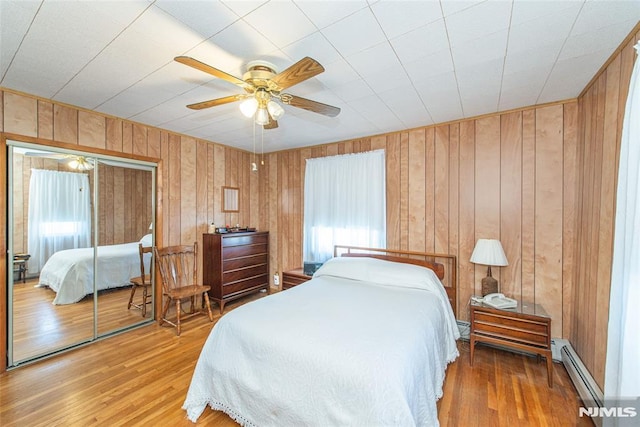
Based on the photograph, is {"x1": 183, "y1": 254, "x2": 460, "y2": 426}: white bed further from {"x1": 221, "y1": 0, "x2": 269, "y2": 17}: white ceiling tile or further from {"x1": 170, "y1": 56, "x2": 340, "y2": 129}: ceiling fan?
{"x1": 221, "y1": 0, "x2": 269, "y2": 17}: white ceiling tile

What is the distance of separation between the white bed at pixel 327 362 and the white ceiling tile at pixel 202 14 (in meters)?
1.87

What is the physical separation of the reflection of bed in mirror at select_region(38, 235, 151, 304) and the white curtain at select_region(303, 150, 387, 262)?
2.30m

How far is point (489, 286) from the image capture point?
266cm

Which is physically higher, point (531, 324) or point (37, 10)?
point (37, 10)

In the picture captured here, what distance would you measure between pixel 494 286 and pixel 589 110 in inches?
68.4

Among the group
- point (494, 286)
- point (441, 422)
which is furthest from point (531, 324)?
point (441, 422)

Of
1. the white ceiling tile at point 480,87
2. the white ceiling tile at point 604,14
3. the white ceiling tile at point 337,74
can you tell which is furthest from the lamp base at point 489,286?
the white ceiling tile at point 337,74

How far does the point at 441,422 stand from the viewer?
1.76m

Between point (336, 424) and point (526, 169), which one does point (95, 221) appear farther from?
point (526, 169)

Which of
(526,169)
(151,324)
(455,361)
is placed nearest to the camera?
(455,361)

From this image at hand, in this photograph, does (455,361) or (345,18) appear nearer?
(345,18)

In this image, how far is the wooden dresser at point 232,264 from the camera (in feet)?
12.0

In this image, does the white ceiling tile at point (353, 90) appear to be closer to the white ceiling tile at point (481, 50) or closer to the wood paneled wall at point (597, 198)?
the white ceiling tile at point (481, 50)

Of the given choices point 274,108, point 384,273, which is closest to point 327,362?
point 384,273
